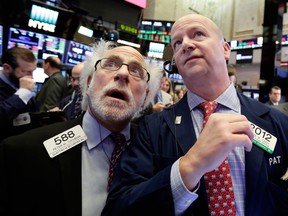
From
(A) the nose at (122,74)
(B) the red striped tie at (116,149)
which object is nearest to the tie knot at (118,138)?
(B) the red striped tie at (116,149)

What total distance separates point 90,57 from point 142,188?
0.99 m

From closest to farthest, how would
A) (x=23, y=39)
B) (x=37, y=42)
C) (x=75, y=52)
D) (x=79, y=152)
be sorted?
1. (x=79, y=152)
2. (x=23, y=39)
3. (x=37, y=42)
4. (x=75, y=52)

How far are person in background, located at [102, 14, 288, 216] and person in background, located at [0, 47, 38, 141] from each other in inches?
54.6

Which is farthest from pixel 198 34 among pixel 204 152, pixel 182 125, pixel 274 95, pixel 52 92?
pixel 274 95

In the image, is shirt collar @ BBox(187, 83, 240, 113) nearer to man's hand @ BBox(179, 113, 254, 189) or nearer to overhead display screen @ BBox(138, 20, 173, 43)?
man's hand @ BBox(179, 113, 254, 189)

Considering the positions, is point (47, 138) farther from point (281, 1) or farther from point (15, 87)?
point (281, 1)

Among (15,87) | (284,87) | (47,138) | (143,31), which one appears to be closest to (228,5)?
(143,31)

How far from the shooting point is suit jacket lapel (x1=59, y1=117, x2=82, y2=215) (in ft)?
3.78

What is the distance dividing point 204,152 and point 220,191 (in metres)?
0.27

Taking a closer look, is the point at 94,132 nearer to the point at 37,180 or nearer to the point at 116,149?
the point at 116,149

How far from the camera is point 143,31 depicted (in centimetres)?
991

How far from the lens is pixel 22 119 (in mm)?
2250

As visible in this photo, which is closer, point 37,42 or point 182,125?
point 182,125

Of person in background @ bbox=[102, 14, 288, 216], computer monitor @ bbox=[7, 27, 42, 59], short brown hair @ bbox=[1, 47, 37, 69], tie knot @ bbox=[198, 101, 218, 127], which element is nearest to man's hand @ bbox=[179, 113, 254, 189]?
person in background @ bbox=[102, 14, 288, 216]
